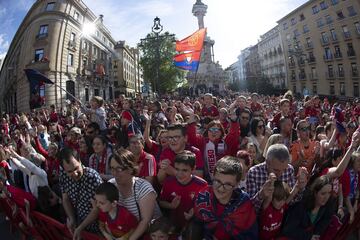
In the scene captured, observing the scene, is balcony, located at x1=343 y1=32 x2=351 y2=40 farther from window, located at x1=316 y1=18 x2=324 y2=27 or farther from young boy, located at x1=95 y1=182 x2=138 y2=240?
young boy, located at x1=95 y1=182 x2=138 y2=240

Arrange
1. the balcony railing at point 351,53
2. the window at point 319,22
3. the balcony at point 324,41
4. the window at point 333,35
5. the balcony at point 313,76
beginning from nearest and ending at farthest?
the balcony railing at point 351,53
the window at point 333,35
the window at point 319,22
the balcony at point 324,41
the balcony at point 313,76

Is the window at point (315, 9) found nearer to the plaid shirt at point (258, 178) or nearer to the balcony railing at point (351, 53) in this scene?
the balcony railing at point (351, 53)

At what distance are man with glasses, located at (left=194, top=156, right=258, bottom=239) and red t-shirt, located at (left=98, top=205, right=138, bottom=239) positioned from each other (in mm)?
642

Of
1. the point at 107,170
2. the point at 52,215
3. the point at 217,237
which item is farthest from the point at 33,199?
the point at 217,237

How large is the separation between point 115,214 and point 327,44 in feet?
162

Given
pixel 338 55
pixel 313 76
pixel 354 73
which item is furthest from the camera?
pixel 313 76

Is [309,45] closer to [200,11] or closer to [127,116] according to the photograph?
[200,11]

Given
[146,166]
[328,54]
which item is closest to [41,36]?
[146,166]

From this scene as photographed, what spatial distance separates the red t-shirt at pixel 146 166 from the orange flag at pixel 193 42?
12.1 meters

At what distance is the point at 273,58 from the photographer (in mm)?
67688

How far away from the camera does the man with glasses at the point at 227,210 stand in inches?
80.1

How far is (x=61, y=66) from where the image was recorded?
11000mm

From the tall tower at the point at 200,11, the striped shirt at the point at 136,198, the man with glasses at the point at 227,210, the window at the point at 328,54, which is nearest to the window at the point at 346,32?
the window at the point at 328,54

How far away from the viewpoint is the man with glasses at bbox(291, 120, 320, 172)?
13.1 ft
